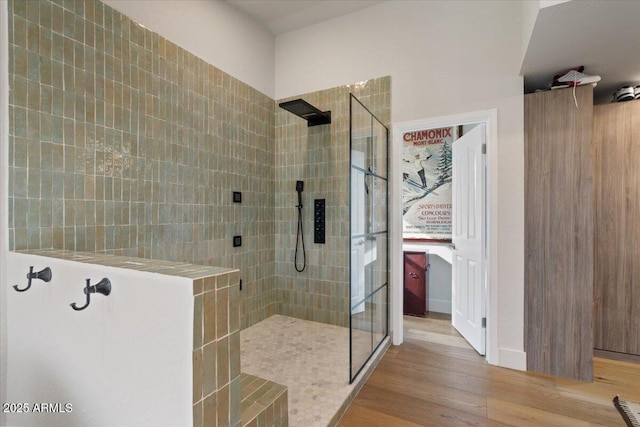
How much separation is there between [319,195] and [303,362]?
1654 mm

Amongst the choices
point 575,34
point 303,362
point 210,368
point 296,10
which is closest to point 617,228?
point 575,34

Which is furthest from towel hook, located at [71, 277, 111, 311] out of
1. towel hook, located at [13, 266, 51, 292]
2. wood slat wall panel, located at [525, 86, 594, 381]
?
wood slat wall panel, located at [525, 86, 594, 381]

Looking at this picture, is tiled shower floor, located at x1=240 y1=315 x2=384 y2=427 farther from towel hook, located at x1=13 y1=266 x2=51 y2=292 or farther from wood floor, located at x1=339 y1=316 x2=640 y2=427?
towel hook, located at x1=13 y1=266 x2=51 y2=292

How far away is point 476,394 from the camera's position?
200 cm

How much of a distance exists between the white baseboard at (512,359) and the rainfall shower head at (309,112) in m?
2.70

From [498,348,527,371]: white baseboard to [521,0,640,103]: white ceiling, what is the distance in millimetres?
2286

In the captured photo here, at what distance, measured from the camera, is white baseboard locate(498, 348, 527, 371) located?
7.50ft

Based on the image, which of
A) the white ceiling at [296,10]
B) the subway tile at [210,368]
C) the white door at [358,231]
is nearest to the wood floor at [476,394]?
the white door at [358,231]

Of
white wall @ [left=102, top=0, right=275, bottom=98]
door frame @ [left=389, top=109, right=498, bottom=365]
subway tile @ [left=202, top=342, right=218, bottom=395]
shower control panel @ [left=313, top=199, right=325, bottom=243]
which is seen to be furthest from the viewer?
shower control panel @ [left=313, top=199, right=325, bottom=243]

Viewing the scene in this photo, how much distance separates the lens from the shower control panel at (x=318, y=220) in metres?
3.13

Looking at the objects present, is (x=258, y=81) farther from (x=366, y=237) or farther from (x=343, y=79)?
(x=366, y=237)

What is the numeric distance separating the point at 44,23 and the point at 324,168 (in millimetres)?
2278

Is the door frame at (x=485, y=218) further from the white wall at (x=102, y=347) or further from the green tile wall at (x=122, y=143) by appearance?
the white wall at (x=102, y=347)

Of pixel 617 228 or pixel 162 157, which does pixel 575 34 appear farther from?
pixel 162 157
